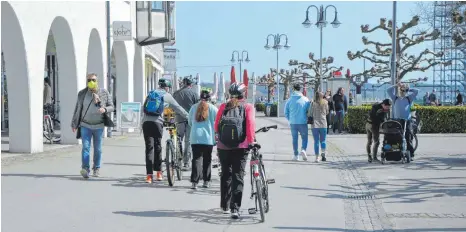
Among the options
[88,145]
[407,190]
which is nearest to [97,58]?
[88,145]

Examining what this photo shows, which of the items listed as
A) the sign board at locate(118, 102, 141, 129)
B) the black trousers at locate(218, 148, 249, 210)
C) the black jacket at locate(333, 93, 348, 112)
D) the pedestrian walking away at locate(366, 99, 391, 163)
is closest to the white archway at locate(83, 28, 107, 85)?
the sign board at locate(118, 102, 141, 129)

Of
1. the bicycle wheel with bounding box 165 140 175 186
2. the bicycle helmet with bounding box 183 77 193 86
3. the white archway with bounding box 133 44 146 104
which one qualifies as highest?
the white archway with bounding box 133 44 146 104

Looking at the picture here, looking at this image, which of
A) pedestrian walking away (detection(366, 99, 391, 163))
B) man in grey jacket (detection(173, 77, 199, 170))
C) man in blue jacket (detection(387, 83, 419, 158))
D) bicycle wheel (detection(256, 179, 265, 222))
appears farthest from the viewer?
man in blue jacket (detection(387, 83, 419, 158))

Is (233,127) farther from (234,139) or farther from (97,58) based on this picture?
(97,58)

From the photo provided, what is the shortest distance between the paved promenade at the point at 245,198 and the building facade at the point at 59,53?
1.11 m

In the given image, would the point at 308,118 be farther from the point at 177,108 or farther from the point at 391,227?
the point at 391,227

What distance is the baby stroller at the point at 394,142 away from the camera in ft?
53.5

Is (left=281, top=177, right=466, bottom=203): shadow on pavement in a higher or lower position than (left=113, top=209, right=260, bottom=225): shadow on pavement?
lower

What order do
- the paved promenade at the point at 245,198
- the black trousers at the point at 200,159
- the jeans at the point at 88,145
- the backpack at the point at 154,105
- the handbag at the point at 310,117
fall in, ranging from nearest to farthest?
the paved promenade at the point at 245,198
the black trousers at the point at 200,159
the backpack at the point at 154,105
the jeans at the point at 88,145
the handbag at the point at 310,117

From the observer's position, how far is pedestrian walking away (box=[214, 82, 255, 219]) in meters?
8.88

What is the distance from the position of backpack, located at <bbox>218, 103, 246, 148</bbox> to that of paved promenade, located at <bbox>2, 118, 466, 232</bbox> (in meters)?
0.92

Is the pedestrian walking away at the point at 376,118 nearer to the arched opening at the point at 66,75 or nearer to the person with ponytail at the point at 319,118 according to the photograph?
the person with ponytail at the point at 319,118

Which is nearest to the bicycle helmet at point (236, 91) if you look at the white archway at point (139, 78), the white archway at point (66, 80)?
the white archway at point (66, 80)

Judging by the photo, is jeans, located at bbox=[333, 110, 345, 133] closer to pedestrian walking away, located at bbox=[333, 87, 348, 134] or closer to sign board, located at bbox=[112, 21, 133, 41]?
pedestrian walking away, located at bbox=[333, 87, 348, 134]
